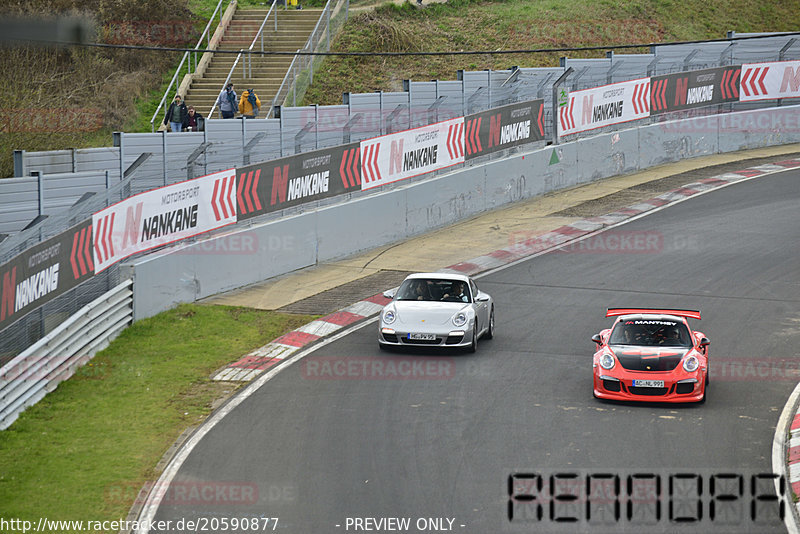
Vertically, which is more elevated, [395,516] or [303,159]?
[303,159]

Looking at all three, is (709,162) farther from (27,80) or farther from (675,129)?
(27,80)

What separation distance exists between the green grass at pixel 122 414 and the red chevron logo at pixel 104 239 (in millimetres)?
1519

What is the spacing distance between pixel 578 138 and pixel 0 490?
79.2 ft

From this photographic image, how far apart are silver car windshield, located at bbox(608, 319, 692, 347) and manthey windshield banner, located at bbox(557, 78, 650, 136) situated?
16.9 meters

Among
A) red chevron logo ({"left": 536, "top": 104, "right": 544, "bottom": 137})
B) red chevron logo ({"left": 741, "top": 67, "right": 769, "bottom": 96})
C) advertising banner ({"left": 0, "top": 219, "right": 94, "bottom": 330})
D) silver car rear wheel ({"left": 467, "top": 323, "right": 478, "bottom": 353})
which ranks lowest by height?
silver car rear wheel ({"left": 467, "top": 323, "right": 478, "bottom": 353})

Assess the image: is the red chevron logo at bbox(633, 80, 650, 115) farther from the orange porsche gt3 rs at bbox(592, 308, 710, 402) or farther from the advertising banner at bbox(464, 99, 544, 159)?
the orange porsche gt3 rs at bbox(592, 308, 710, 402)

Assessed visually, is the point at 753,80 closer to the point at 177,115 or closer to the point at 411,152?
the point at 411,152

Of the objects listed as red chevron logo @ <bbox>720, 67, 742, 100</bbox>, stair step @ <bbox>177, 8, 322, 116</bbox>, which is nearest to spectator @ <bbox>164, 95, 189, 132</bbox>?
stair step @ <bbox>177, 8, 322, 116</bbox>

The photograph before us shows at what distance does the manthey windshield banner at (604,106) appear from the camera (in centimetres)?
3216

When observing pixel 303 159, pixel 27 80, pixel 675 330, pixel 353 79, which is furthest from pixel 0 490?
pixel 353 79

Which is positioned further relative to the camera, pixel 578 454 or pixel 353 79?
pixel 353 79

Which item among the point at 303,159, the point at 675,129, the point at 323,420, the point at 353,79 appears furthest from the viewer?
the point at 353,79

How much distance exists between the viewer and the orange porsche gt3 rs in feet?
48.3

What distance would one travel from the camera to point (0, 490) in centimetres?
1244
